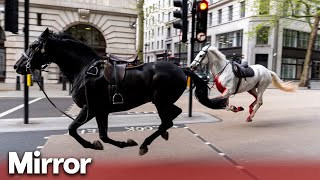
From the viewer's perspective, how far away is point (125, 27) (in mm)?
28031

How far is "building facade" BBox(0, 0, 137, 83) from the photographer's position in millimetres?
25750

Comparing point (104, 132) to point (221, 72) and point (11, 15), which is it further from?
point (11, 15)

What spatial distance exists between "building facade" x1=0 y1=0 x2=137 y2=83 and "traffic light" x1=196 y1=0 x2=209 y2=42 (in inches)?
699

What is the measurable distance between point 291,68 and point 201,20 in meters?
40.7

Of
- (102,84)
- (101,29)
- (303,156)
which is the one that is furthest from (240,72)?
(101,29)

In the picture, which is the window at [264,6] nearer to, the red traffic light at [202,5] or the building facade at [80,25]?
the building facade at [80,25]

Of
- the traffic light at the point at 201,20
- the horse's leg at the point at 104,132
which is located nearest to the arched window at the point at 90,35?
the traffic light at the point at 201,20

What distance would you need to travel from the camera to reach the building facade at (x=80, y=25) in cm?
2575

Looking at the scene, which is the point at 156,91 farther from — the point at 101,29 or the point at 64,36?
the point at 101,29

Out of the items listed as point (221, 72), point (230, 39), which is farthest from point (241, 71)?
point (230, 39)

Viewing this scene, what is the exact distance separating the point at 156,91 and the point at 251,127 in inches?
170

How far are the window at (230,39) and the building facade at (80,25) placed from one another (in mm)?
21564

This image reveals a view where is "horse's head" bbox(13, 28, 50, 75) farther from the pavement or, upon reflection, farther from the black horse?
the pavement

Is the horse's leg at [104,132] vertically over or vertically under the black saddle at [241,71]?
under
